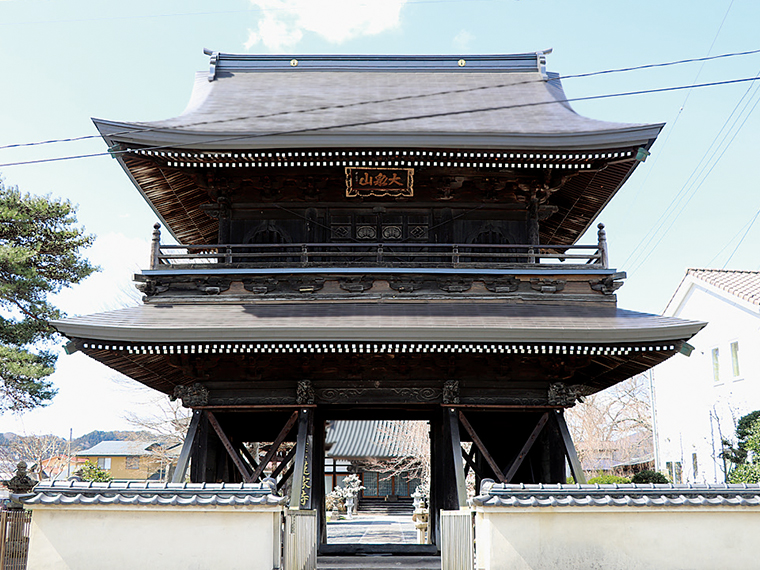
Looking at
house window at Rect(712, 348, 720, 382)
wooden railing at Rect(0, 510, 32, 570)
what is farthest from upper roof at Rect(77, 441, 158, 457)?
wooden railing at Rect(0, 510, 32, 570)

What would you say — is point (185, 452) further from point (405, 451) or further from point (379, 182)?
point (405, 451)

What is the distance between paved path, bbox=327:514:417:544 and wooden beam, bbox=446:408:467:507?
779 cm

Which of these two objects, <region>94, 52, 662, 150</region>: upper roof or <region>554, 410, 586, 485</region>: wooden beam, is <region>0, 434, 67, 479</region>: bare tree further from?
<region>554, 410, 586, 485</region>: wooden beam

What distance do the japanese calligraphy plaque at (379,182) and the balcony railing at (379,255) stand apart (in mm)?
1073

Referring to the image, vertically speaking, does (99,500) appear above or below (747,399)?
below

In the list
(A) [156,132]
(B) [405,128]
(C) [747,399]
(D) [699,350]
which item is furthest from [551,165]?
(D) [699,350]

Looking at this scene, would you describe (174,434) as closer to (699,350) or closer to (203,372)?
(203,372)

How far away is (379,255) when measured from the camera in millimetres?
13125

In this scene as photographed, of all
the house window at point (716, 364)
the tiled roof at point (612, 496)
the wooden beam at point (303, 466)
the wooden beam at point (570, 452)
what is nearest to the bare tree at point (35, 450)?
the wooden beam at point (303, 466)

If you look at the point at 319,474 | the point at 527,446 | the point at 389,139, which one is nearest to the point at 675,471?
the point at 527,446

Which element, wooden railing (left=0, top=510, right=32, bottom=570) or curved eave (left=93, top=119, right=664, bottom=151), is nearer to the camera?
wooden railing (left=0, top=510, right=32, bottom=570)

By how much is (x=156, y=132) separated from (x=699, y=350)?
76.3 feet

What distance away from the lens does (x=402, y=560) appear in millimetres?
12773

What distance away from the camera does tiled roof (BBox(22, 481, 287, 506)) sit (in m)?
8.88
